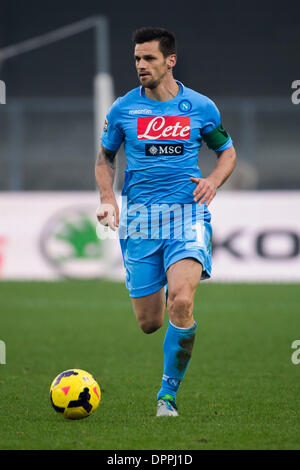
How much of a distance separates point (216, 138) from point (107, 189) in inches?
30.5

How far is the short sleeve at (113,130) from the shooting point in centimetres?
591

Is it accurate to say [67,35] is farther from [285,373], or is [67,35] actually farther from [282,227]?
[285,373]

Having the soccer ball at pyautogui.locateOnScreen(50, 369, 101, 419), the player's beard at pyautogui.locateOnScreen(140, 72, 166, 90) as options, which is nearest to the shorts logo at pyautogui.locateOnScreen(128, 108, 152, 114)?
the player's beard at pyautogui.locateOnScreen(140, 72, 166, 90)

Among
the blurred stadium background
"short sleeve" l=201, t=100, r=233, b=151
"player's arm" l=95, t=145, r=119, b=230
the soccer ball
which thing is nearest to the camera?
the soccer ball

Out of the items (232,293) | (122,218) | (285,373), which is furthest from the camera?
(232,293)

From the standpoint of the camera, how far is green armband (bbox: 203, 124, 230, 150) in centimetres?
589

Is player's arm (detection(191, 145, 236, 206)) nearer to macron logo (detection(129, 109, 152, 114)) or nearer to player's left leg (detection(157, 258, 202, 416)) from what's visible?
player's left leg (detection(157, 258, 202, 416))

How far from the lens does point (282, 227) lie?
1452cm

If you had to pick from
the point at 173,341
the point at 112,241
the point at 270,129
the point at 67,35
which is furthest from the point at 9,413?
the point at 67,35

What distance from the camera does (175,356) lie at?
550 centimetres

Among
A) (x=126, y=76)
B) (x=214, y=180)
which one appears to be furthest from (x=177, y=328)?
(x=126, y=76)

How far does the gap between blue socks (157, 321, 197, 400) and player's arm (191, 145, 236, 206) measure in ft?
2.58

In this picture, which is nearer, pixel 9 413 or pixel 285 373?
pixel 9 413

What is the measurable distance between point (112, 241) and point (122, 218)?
8.90m
